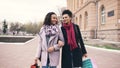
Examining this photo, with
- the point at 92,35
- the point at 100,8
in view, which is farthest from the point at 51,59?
the point at 92,35

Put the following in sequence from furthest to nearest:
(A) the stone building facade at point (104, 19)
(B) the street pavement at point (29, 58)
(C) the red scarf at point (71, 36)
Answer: (A) the stone building facade at point (104, 19)
(B) the street pavement at point (29, 58)
(C) the red scarf at point (71, 36)

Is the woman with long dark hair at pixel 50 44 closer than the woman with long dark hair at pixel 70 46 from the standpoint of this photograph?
Yes

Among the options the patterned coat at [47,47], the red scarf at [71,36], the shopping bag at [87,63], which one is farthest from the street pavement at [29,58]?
the patterned coat at [47,47]

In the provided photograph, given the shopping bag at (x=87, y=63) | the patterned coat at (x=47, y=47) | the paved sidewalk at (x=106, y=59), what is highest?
the patterned coat at (x=47, y=47)

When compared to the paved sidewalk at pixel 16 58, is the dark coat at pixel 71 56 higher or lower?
higher

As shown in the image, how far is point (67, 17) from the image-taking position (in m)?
5.43

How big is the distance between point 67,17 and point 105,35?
22.2m

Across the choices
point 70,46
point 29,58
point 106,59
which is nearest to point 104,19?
point 106,59

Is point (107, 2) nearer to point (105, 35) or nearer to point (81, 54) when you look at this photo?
point (105, 35)

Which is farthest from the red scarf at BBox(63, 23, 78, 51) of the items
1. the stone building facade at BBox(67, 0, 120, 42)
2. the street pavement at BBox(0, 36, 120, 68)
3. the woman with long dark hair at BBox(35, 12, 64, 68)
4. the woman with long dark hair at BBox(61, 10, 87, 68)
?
the stone building facade at BBox(67, 0, 120, 42)

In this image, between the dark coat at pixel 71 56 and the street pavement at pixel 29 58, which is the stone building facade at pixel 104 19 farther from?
the dark coat at pixel 71 56

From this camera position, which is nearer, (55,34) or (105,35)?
(55,34)

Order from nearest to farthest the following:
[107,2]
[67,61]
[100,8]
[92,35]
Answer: [67,61] → [107,2] → [100,8] → [92,35]

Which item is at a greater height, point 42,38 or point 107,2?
point 107,2
